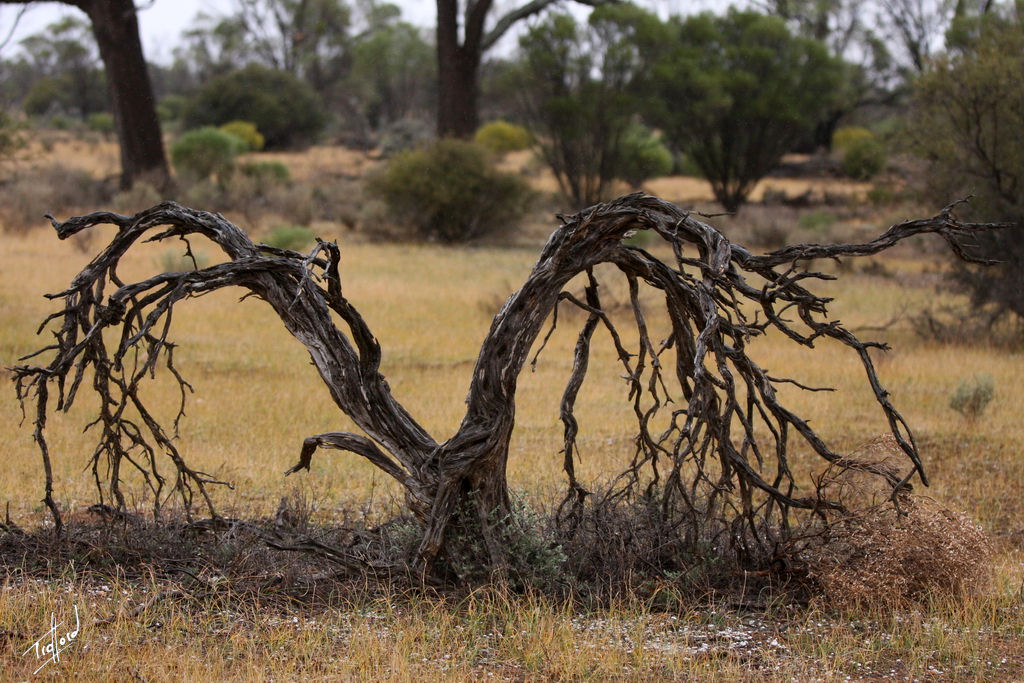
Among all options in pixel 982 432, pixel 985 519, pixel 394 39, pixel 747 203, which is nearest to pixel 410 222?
pixel 747 203

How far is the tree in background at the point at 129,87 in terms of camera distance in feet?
75.6

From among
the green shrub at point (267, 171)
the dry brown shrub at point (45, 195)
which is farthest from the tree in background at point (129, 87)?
the green shrub at point (267, 171)

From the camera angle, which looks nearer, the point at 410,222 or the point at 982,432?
the point at 982,432

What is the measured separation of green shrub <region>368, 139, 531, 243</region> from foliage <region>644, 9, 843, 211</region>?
18.7 ft

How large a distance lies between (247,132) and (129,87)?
54.4 ft

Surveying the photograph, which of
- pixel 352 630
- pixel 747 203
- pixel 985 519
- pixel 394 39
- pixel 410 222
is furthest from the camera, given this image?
pixel 394 39

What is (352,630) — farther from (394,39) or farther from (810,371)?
(394,39)

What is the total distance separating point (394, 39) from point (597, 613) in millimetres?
55088

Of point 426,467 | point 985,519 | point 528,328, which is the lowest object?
point 985,519

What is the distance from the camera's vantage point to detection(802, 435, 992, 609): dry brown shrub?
4539 mm

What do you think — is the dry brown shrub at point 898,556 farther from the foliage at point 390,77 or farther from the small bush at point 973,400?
the foliage at point 390,77

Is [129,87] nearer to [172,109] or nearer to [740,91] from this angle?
[740,91]

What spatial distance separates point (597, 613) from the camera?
14.7ft

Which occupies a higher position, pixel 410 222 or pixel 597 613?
pixel 410 222
